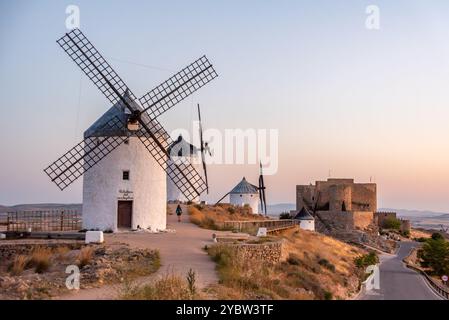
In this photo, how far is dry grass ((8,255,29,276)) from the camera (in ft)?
48.8

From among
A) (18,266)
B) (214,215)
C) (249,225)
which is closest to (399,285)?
(249,225)

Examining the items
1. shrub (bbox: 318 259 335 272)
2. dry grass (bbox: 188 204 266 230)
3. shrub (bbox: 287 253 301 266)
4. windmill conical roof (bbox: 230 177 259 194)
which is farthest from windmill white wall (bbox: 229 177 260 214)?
shrub (bbox: 287 253 301 266)

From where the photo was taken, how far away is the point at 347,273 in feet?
85.7

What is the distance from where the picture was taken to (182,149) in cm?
4144

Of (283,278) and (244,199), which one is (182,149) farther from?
(283,278)

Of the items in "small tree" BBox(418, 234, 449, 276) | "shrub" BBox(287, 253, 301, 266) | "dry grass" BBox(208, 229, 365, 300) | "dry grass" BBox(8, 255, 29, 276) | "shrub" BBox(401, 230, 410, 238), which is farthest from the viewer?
"shrub" BBox(401, 230, 410, 238)

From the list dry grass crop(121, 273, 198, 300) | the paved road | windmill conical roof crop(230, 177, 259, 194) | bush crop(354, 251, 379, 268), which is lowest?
the paved road

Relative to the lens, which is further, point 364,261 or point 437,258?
point 437,258

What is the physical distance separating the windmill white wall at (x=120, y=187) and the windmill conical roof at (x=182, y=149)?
1772cm

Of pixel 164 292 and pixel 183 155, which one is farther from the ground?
pixel 183 155

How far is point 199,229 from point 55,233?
673cm

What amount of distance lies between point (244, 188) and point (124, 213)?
86.4 ft

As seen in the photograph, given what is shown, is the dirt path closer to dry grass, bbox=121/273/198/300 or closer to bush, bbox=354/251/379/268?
dry grass, bbox=121/273/198/300

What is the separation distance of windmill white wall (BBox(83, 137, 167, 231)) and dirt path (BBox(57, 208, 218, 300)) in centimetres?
108
